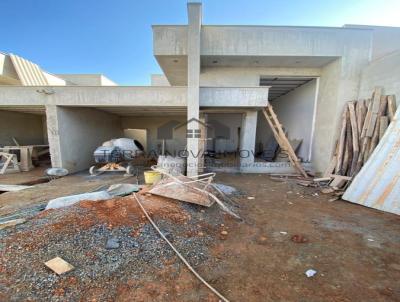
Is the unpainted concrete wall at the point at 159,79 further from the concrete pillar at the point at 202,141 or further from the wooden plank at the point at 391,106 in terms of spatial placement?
the wooden plank at the point at 391,106

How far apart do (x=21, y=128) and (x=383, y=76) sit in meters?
16.4

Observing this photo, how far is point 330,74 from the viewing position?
6625 millimetres

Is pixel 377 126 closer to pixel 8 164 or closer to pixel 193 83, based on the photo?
pixel 193 83

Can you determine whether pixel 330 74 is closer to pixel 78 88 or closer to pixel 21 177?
pixel 78 88

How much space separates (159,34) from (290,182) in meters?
7.27

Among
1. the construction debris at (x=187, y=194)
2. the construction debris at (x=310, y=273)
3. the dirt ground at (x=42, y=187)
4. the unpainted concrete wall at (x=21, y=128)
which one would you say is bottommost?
the dirt ground at (x=42, y=187)

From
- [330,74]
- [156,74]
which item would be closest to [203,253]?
[330,74]

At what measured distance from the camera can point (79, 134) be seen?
24.3 feet

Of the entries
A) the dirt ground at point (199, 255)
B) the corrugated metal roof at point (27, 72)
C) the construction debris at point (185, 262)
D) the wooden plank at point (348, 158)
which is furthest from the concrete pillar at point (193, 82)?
the corrugated metal roof at point (27, 72)

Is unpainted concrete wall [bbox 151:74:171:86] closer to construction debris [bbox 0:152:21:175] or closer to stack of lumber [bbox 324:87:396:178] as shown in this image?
construction debris [bbox 0:152:21:175]

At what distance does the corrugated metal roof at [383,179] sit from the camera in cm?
366

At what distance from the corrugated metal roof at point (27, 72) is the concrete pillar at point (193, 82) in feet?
27.9

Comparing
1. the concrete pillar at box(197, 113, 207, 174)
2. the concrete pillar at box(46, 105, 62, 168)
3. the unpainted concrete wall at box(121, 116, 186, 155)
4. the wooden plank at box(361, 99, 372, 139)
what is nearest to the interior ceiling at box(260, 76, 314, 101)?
the wooden plank at box(361, 99, 372, 139)

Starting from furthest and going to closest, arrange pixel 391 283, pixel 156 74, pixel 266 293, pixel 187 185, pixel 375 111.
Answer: pixel 156 74, pixel 375 111, pixel 187 185, pixel 391 283, pixel 266 293
